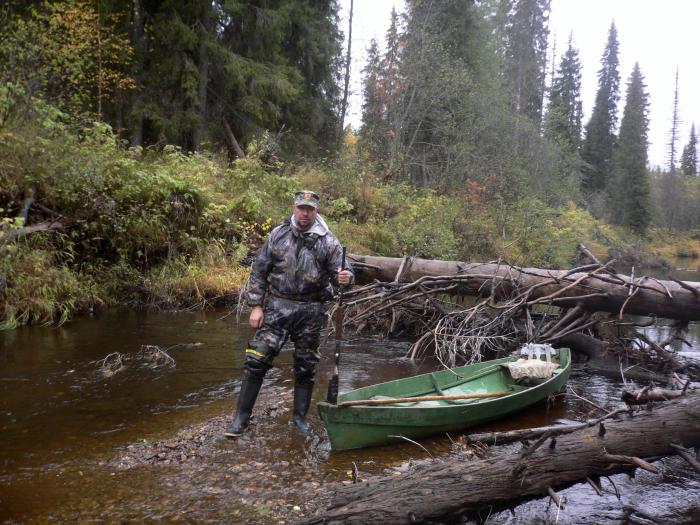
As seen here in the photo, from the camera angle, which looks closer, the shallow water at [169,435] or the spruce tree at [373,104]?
the shallow water at [169,435]

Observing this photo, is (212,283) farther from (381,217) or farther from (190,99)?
(190,99)

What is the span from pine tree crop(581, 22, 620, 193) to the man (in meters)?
48.8

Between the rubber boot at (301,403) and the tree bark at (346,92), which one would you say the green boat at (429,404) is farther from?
the tree bark at (346,92)

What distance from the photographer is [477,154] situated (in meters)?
22.1

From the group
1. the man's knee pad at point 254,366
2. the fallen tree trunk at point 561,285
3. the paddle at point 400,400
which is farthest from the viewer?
the fallen tree trunk at point 561,285

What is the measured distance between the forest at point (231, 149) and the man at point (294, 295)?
5.68 m

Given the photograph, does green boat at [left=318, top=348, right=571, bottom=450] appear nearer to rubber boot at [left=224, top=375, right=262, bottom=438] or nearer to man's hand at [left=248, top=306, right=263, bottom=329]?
rubber boot at [left=224, top=375, right=262, bottom=438]

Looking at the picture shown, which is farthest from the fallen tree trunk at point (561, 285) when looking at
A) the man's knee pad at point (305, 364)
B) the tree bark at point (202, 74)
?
the tree bark at point (202, 74)

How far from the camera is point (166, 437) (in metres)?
5.15

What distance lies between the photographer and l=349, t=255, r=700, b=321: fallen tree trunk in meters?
7.54

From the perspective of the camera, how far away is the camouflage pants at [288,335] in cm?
519

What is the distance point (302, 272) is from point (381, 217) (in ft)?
38.1

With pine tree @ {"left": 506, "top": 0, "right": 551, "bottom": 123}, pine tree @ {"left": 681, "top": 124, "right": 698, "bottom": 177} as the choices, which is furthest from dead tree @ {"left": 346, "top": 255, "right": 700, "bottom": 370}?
pine tree @ {"left": 681, "top": 124, "right": 698, "bottom": 177}

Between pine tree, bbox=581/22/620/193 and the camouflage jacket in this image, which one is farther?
pine tree, bbox=581/22/620/193
